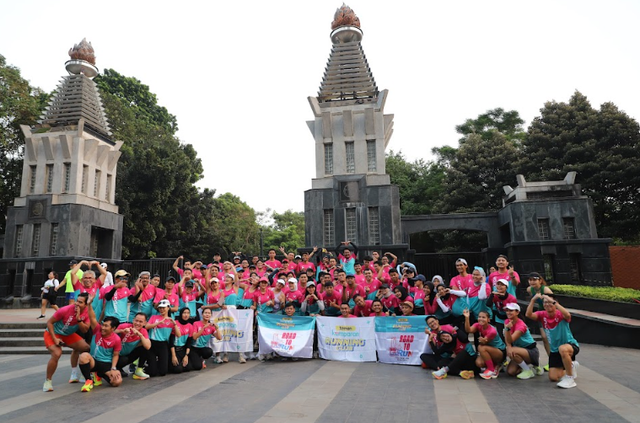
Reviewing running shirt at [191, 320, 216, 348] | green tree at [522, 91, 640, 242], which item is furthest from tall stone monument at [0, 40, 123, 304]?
green tree at [522, 91, 640, 242]

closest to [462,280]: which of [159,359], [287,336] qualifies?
[287,336]

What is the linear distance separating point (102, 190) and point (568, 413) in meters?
24.8

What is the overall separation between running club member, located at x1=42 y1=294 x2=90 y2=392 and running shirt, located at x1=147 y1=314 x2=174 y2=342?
3.61 feet

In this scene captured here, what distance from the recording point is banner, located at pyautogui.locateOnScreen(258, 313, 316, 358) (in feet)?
30.0

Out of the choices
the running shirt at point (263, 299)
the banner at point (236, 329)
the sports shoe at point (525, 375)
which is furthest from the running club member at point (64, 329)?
the sports shoe at point (525, 375)

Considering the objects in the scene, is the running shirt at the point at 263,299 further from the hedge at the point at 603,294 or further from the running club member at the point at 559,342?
the hedge at the point at 603,294

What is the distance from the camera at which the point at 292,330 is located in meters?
9.30

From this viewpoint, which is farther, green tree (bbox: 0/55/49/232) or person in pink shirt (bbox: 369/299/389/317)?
green tree (bbox: 0/55/49/232)

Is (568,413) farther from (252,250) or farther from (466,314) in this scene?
(252,250)

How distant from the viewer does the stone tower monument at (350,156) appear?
20.2 meters

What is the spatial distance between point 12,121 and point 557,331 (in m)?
30.7

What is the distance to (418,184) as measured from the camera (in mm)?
34531

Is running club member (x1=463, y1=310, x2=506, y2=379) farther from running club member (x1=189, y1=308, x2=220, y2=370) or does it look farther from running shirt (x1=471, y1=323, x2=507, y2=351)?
running club member (x1=189, y1=308, x2=220, y2=370)

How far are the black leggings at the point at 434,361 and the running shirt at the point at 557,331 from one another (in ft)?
5.93
